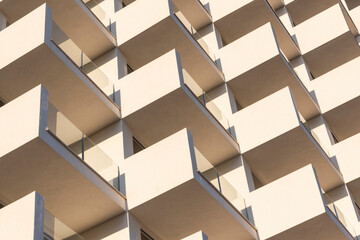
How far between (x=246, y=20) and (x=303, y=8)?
5.09 metres

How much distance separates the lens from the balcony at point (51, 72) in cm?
1716

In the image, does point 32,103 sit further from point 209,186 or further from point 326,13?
point 326,13

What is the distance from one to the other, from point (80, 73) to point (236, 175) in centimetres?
574

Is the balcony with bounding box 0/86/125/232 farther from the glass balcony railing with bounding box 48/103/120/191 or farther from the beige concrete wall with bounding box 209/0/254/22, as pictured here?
the beige concrete wall with bounding box 209/0/254/22

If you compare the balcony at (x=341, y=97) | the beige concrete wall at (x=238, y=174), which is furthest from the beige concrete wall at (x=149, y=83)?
the balcony at (x=341, y=97)

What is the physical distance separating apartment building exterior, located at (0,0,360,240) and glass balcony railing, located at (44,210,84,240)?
0.04 metres

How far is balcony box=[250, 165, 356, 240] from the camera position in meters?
17.1

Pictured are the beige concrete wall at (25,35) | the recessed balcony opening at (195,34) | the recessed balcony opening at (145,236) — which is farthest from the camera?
the recessed balcony opening at (195,34)

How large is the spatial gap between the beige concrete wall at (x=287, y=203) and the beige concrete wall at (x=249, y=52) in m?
5.97

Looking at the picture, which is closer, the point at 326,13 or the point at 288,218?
the point at 288,218

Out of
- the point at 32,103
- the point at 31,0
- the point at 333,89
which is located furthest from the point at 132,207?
the point at 333,89

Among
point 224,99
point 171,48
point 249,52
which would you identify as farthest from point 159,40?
point 249,52

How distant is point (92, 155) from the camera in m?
16.1

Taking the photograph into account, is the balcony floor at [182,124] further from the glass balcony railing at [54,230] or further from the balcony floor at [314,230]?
the glass balcony railing at [54,230]
